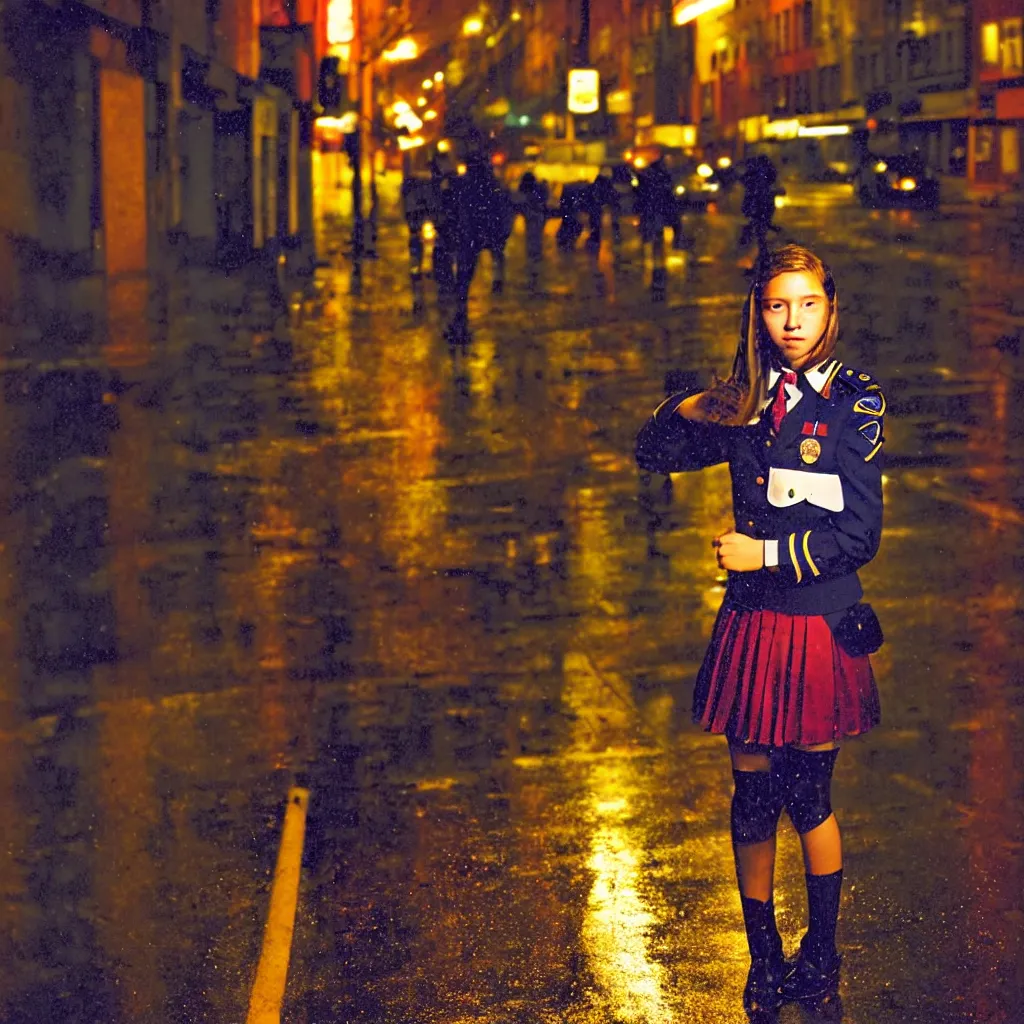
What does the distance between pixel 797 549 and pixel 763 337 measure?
502mm

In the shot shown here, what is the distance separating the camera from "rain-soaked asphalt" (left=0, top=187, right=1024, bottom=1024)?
5.16 m

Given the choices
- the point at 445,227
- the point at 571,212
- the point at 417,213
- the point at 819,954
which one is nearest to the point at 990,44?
the point at 571,212

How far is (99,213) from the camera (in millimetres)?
30312

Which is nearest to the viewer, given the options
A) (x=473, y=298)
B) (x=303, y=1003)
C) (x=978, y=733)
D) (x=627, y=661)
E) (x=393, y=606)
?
(x=303, y=1003)

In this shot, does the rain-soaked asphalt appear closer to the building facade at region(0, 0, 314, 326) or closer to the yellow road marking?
the yellow road marking

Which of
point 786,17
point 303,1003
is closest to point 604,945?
point 303,1003

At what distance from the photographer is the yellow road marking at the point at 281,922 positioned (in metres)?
4.89

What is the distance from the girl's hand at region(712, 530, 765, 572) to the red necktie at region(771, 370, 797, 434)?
0.27 meters

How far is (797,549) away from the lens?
14.9ft

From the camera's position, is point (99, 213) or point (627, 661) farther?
point (99, 213)

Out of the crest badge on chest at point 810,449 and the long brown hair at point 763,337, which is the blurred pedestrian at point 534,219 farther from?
the crest badge on chest at point 810,449

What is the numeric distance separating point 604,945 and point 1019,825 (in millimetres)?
1676

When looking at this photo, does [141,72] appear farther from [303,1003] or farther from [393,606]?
[303,1003]

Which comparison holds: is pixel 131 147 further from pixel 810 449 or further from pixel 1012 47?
pixel 1012 47
